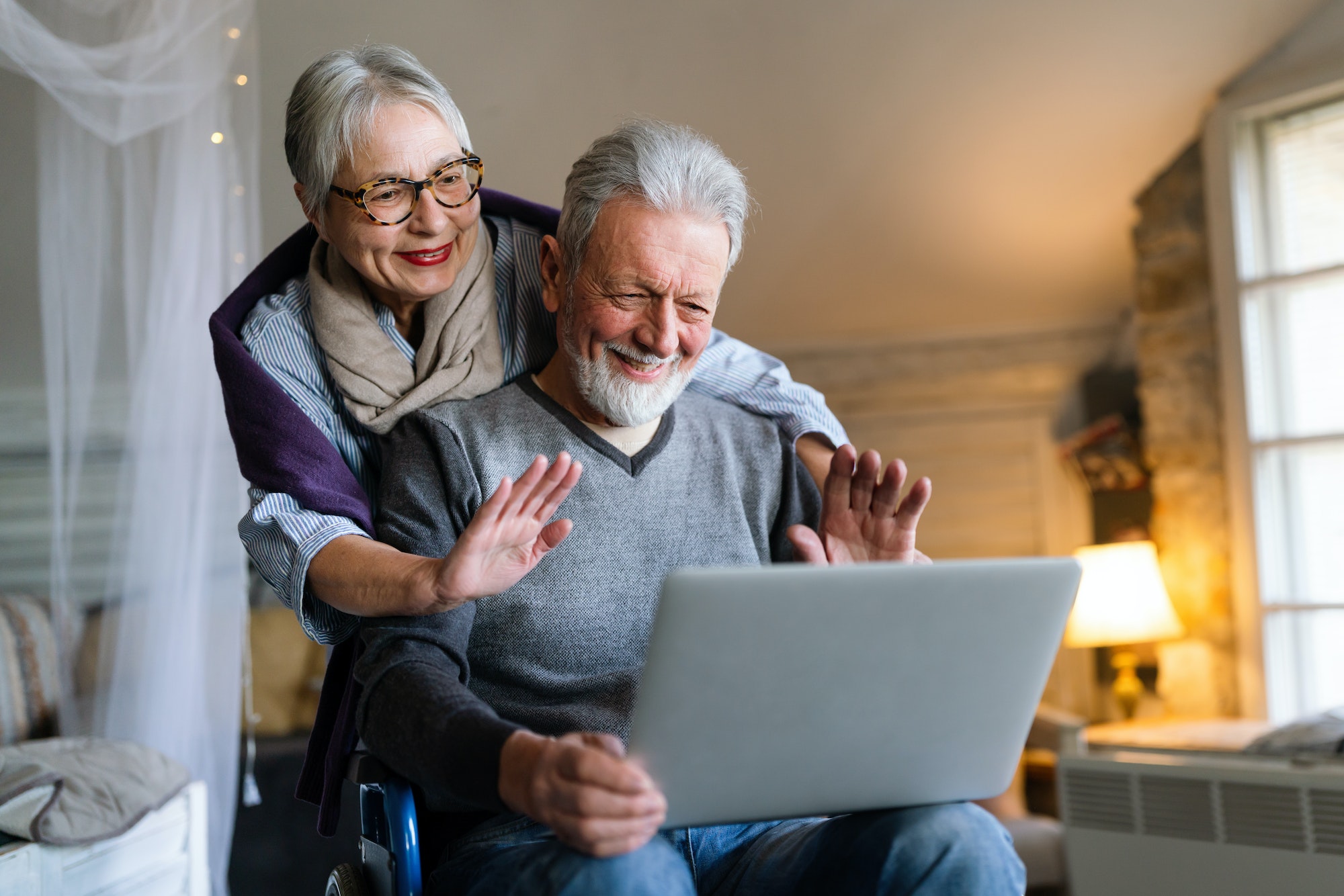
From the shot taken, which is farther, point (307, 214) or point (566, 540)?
point (307, 214)

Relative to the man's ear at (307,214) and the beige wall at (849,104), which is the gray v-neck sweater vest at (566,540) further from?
the beige wall at (849,104)

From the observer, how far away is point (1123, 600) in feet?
13.0

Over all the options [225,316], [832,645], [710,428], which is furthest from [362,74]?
[832,645]

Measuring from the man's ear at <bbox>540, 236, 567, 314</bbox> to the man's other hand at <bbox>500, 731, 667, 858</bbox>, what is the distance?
74 centimetres

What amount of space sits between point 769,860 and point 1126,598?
3134 millimetres

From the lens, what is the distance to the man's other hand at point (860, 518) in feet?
4.35

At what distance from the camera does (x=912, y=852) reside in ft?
3.40

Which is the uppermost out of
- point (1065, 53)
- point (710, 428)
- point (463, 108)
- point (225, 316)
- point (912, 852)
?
point (1065, 53)

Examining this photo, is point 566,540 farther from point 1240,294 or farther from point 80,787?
point 1240,294

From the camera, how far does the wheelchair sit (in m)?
1.13

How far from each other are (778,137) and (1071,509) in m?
2.73

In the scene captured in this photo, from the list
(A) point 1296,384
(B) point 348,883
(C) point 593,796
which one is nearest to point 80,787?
(B) point 348,883

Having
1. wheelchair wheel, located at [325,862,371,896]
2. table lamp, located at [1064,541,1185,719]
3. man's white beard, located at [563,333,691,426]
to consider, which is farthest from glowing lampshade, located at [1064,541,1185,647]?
wheelchair wheel, located at [325,862,371,896]

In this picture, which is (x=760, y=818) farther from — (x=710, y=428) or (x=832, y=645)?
(x=710, y=428)
